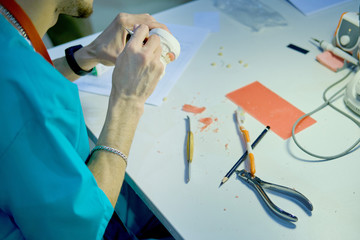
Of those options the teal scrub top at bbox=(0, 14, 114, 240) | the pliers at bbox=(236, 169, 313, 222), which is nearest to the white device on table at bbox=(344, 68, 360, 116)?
the pliers at bbox=(236, 169, 313, 222)

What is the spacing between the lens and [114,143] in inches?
24.1

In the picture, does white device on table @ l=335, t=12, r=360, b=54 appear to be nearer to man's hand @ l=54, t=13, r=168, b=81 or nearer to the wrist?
man's hand @ l=54, t=13, r=168, b=81

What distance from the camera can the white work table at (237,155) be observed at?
582mm

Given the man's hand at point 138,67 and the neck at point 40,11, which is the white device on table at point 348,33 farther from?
the neck at point 40,11

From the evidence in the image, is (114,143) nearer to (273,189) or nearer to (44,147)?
(44,147)

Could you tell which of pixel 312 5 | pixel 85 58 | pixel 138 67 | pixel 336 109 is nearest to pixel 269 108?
pixel 336 109

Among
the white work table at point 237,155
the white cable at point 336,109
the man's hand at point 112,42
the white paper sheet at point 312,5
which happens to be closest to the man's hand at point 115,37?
the man's hand at point 112,42

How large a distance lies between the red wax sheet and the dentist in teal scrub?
1.15ft

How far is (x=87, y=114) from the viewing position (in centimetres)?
81

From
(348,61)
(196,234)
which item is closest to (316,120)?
(348,61)

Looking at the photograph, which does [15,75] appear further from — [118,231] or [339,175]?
[339,175]

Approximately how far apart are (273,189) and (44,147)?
18.3 inches

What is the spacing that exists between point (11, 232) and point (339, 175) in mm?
692

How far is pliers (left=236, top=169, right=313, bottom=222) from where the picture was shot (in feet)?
1.88
